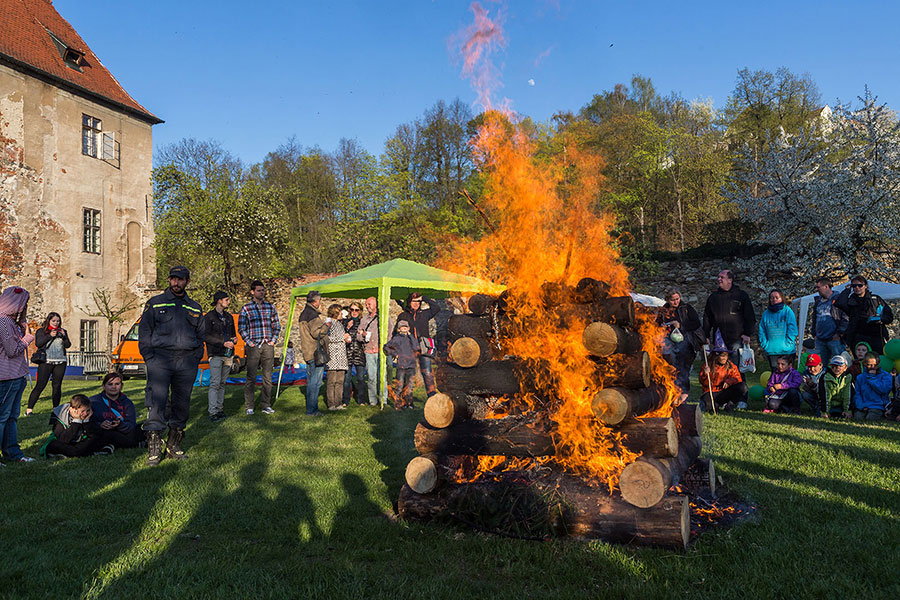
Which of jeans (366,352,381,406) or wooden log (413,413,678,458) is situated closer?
wooden log (413,413,678,458)

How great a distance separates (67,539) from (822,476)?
6417 mm

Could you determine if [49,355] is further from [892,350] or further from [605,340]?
[892,350]

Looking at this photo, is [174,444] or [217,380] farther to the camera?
[217,380]

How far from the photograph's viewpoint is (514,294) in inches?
195

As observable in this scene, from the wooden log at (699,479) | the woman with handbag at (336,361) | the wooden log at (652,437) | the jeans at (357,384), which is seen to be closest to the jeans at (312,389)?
the woman with handbag at (336,361)

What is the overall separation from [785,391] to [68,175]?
2798cm

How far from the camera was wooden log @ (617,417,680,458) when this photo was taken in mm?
4199

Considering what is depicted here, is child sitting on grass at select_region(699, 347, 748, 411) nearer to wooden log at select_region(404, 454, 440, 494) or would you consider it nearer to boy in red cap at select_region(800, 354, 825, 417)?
boy in red cap at select_region(800, 354, 825, 417)

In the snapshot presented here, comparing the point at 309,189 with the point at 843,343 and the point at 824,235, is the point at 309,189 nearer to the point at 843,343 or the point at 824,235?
the point at 824,235

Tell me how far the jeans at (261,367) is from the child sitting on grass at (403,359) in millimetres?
2214

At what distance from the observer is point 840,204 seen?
19375 mm

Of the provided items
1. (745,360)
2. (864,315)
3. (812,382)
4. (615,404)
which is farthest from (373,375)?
(864,315)

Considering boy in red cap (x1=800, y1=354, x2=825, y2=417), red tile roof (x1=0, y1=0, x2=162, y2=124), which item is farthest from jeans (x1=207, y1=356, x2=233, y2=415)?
red tile roof (x1=0, y1=0, x2=162, y2=124)

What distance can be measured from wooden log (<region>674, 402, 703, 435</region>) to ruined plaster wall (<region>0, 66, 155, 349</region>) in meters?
26.4
